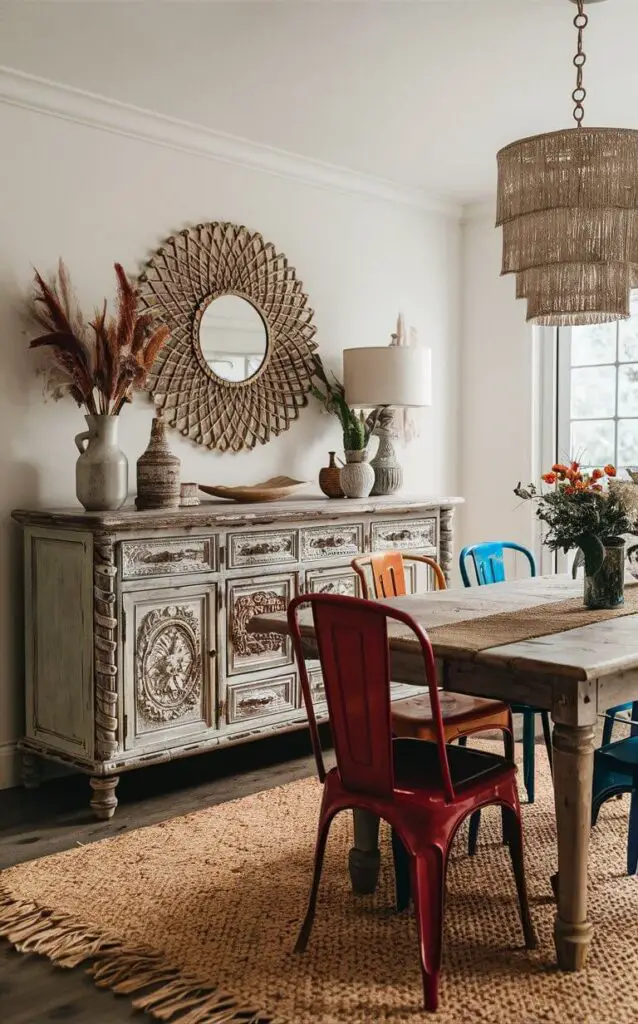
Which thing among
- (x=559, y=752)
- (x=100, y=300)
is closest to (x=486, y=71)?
(x=100, y=300)

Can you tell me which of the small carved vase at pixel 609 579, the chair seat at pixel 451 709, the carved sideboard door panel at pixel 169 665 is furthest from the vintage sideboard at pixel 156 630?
the small carved vase at pixel 609 579

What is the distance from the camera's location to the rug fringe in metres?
2.13

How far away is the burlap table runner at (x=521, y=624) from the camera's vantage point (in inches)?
95.5

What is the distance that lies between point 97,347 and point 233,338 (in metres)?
0.91

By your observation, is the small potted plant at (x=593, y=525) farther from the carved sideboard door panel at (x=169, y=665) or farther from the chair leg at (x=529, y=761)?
the carved sideboard door panel at (x=169, y=665)

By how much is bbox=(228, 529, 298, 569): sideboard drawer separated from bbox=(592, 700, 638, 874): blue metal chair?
1.56 meters

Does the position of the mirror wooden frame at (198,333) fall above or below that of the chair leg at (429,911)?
above

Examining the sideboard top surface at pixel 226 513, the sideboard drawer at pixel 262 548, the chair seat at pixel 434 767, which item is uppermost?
the sideboard top surface at pixel 226 513

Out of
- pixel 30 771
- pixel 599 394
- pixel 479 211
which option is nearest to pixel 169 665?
pixel 30 771

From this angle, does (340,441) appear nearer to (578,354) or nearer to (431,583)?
(431,583)

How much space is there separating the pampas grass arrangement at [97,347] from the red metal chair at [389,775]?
63.7 inches

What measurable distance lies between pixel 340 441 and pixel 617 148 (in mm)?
2527

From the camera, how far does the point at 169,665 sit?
3562mm

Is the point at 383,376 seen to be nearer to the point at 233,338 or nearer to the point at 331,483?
the point at 331,483
